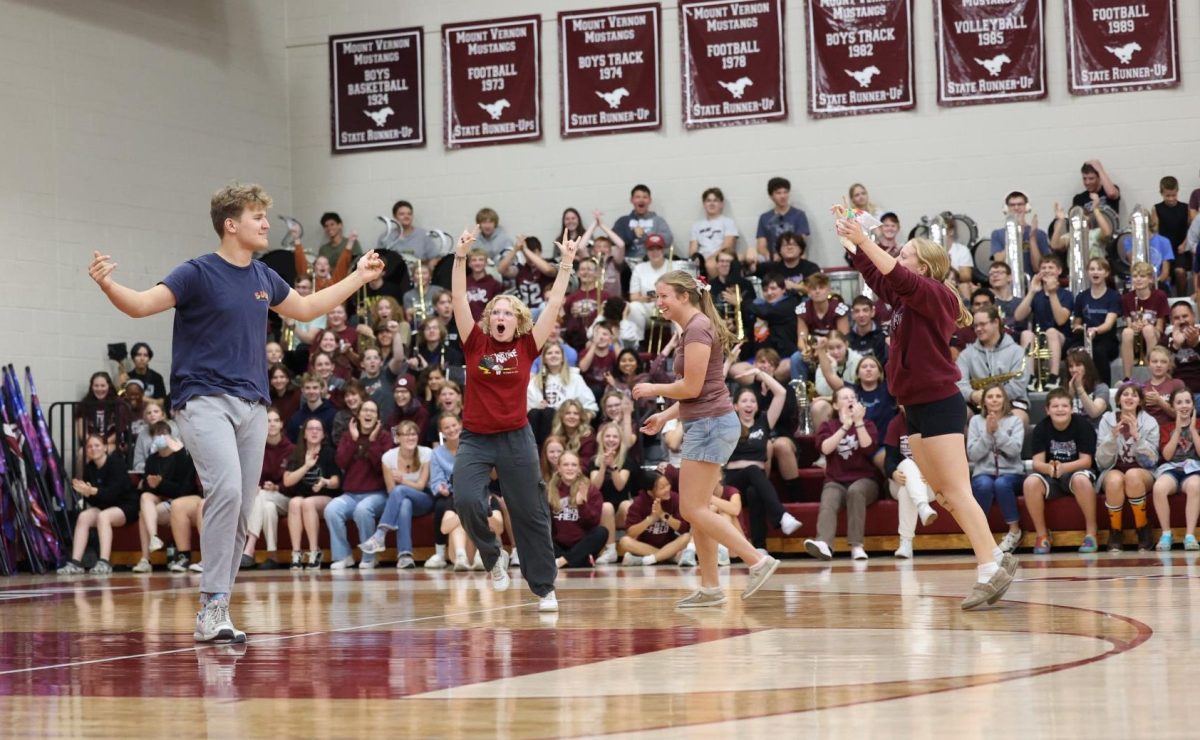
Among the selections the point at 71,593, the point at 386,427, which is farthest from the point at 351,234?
the point at 71,593

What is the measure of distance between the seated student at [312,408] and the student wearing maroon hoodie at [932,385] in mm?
9105

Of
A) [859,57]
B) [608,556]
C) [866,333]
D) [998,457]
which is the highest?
[859,57]

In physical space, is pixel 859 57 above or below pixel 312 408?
above

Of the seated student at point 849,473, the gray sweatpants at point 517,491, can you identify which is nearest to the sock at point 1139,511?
the seated student at point 849,473

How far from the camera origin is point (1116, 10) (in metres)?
17.4

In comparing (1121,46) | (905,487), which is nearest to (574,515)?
(905,487)

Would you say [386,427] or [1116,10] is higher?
[1116,10]

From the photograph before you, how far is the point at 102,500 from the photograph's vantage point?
50.5ft

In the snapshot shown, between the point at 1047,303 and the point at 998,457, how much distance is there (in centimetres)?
271

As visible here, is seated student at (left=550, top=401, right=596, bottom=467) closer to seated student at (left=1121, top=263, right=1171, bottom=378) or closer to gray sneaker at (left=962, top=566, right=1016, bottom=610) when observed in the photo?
seated student at (left=1121, top=263, right=1171, bottom=378)

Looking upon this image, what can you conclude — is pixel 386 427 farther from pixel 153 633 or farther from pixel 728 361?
pixel 153 633

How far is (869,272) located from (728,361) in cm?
665

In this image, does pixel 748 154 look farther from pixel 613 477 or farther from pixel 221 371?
pixel 221 371

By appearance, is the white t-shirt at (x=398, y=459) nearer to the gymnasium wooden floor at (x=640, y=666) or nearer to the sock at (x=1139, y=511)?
the gymnasium wooden floor at (x=640, y=666)
